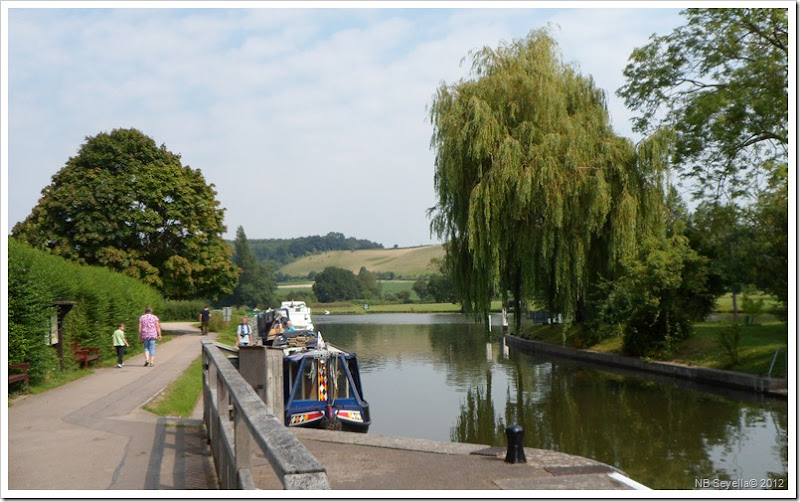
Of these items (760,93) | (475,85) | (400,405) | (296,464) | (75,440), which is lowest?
(400,405)

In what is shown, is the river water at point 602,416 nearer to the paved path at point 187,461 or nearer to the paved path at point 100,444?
the paved path at point 187,461

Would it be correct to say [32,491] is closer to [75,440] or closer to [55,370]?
[75,440]

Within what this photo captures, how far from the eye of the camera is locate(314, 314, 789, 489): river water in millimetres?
13180

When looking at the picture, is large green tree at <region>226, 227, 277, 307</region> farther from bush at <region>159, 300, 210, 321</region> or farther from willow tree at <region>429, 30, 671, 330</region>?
willow tree at <region>429, 30, 671, 330</region>

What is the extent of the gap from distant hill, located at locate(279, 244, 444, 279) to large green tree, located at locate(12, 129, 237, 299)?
11490 centimetres

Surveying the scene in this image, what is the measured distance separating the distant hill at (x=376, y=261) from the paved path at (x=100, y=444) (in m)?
142

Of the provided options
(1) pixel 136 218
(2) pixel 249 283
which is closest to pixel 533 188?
(1) pixel 136 218

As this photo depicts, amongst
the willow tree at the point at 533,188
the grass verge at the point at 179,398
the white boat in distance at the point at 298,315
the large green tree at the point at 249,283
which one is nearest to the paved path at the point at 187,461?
the grass verge at the point at 179,398

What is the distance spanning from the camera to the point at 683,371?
2345 cm

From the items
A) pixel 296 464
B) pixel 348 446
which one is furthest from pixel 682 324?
pixel 296 464

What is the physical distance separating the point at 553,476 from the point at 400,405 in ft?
38.1

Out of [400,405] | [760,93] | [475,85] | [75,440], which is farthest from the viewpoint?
[475,85]

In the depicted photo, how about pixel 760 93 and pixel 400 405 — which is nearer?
pixel 400 405

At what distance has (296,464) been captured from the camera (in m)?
3.49
